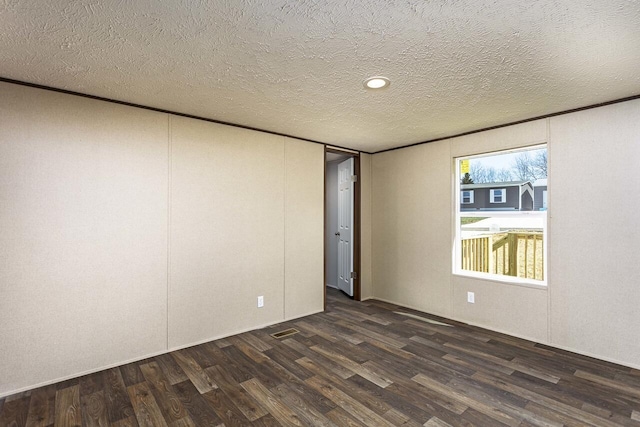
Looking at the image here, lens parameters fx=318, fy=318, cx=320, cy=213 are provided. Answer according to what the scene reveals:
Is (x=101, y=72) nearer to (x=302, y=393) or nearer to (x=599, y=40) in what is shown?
(x=302, y=393)

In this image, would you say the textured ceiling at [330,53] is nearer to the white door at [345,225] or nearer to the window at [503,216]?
the window at [503,216]

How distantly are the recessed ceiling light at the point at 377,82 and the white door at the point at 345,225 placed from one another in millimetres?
2461

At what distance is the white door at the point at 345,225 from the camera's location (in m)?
4.96

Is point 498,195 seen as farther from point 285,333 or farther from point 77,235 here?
point 77,235

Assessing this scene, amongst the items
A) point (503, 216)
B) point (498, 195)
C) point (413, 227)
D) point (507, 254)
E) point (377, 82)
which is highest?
point (377, 82)

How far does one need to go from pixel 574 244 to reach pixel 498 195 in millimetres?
883

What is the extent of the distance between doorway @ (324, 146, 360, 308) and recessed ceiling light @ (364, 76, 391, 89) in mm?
1989

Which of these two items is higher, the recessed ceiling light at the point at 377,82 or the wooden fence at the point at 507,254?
the recessed ceiling light at the point at 377,82

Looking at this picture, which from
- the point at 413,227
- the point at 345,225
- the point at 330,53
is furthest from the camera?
the point at 345,225

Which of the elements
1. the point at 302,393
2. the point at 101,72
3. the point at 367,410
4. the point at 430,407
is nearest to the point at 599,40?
the point at 430,407

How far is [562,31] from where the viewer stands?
1737 millimetres

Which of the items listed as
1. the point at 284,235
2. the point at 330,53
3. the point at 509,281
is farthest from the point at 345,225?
the point at 330,53

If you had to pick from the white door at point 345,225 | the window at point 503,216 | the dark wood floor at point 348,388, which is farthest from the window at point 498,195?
the white door at point 345,225

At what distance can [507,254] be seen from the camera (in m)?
3.54
